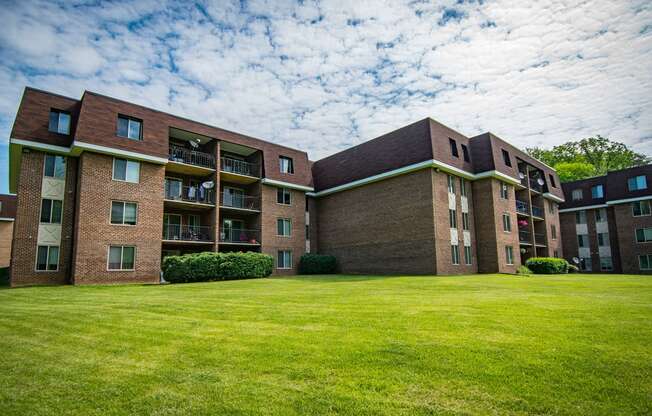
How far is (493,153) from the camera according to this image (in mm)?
27000

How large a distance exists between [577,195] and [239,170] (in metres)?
35.7

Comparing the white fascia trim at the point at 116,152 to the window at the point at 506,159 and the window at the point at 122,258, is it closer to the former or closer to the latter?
the window at the point at 122,258

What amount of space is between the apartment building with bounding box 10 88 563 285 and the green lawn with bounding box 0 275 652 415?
13080 millimetres

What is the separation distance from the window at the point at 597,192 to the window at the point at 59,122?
4588 cm

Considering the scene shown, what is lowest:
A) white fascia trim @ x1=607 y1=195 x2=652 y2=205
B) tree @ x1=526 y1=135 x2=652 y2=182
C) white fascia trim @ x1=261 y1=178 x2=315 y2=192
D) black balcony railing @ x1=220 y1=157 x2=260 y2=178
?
white fascia trim @ x1=607 y1=195 x2=652 y2=205

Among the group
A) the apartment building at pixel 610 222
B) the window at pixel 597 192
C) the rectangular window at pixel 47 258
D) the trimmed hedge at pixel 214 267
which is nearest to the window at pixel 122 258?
the trimmed hedge at pixel 214 267

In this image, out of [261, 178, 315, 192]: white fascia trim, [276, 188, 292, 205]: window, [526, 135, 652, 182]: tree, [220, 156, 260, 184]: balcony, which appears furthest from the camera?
[526, 135, 652, 182]: tree

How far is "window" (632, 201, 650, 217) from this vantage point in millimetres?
33438

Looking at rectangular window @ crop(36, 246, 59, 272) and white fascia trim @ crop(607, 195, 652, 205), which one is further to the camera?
white fascia trim @ crop(607, 195, 652, 205)

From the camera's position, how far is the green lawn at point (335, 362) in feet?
12.3

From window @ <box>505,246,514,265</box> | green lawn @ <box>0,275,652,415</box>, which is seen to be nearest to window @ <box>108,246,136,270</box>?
green lawn @ <box>0,275,652,415</box>

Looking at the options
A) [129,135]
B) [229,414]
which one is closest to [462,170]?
[129,135]

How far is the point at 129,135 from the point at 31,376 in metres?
19.3

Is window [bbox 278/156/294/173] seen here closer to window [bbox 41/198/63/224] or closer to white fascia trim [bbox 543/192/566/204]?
window [bbox 41/198/63/224]
